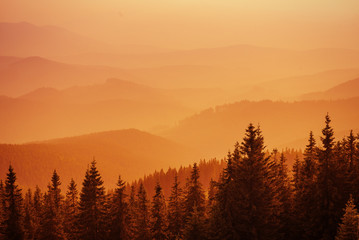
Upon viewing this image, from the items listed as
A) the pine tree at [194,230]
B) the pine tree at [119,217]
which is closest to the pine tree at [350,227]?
the pine tree at [194,230]

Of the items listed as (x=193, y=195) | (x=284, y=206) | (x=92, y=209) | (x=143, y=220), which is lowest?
(x=143, y=220)

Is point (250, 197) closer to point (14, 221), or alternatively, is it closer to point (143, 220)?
point (143, 220)

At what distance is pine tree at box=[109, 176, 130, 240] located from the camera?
44219mm

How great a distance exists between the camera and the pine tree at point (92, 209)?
1683 inches

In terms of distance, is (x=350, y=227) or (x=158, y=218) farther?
(x=158, y=218)

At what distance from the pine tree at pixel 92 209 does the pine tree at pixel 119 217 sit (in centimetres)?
147

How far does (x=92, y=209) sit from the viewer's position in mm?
42812

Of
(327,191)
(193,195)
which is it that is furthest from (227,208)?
(193,195)

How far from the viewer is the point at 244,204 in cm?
3300

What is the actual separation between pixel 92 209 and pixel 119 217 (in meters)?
3.57

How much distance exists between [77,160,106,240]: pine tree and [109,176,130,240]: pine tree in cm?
147

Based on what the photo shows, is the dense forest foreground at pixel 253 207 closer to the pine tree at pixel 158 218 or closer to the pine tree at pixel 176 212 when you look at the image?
the pine tree at pixel 158 218

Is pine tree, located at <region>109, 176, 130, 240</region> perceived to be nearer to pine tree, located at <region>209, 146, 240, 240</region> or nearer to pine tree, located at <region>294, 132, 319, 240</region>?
pine tree, located at <region>209, 146, 240, 240</region>

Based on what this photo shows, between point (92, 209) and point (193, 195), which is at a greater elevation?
point (193, 195)
